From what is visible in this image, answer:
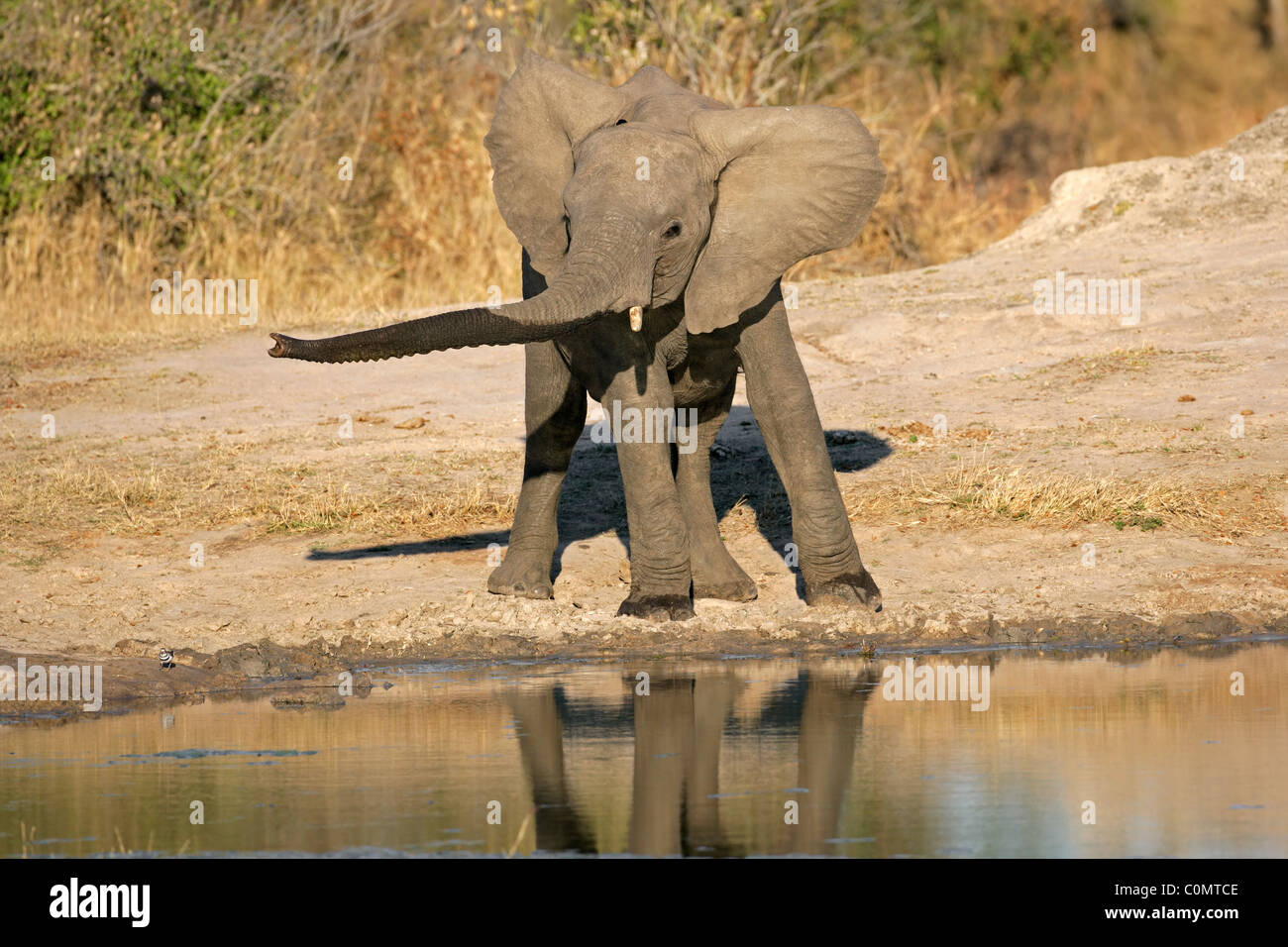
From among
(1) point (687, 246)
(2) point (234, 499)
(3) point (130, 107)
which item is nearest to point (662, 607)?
(1) point (687, 246)

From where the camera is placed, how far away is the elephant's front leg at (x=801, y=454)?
8523 mm

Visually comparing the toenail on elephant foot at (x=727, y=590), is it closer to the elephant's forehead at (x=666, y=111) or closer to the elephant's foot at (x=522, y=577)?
the elephant's foot at (x=522, y=577)

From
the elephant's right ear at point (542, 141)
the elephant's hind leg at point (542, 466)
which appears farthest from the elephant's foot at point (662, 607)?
the elephant's right ear at point (542, 141)

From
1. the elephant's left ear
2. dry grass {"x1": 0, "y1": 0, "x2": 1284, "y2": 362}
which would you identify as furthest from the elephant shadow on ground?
dry grass {"x1": 0, "y1": 0, "x2": 1284, "y2": 362}

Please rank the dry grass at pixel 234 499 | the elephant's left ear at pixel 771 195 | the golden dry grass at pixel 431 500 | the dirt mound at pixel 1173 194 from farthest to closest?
1. the dirt mound at pixel 1173 194
2. the dry grass at pixel 234 499
3. the golden dry grass at pixel 431 500
4. the elephant's left ear at pixel 771 195

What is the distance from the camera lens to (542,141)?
28.8ft

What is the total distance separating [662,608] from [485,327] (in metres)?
1.84

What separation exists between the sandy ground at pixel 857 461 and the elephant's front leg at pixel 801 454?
17 cm

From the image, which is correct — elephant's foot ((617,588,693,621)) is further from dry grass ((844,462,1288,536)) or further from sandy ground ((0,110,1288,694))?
dry grass ((844,462,1288,536))

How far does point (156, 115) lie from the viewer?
60.4 ft

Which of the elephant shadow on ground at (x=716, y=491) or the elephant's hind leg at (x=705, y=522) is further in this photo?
the elephant shadow on ground at (x=716, y=491)

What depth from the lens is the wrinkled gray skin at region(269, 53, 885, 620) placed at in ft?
26.6

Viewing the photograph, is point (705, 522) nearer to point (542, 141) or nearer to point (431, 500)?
point (542, 141)
